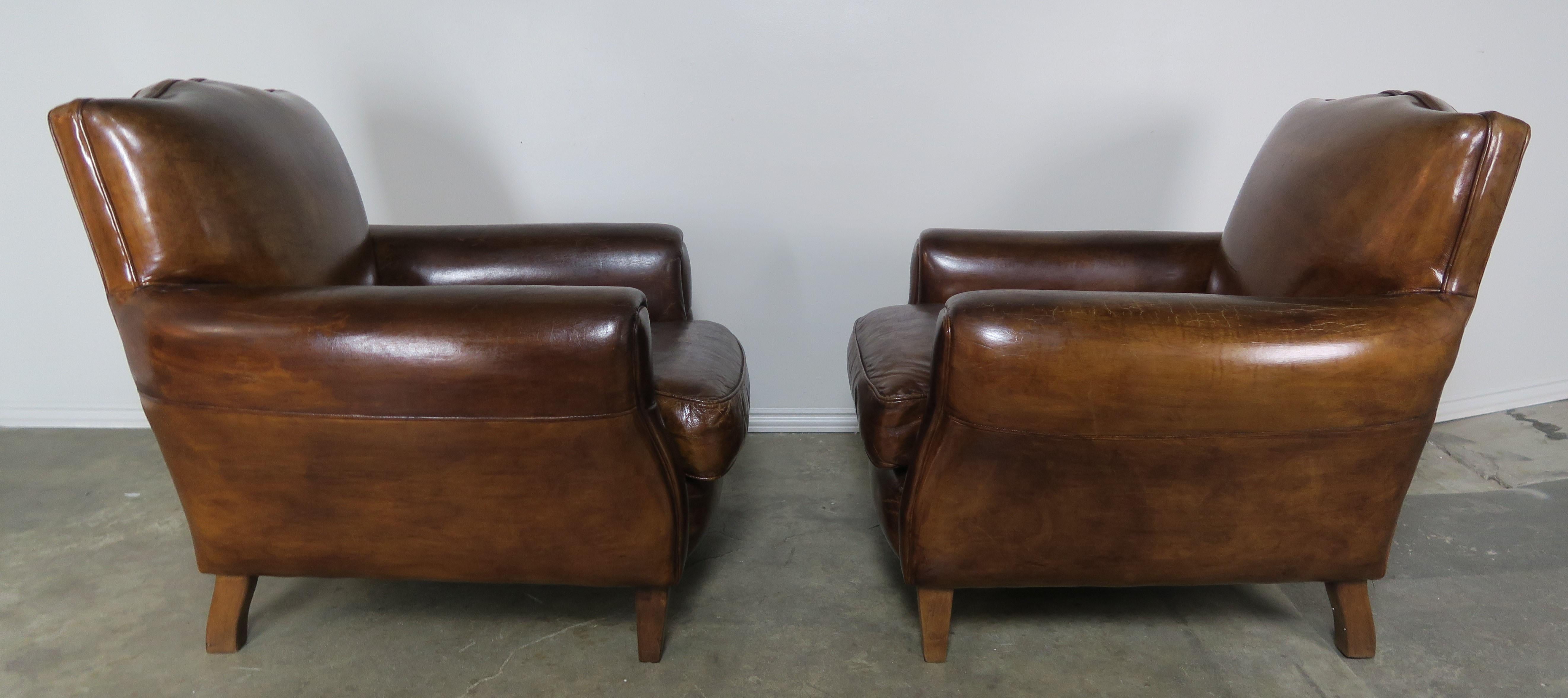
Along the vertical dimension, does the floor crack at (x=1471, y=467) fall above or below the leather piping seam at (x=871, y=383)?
below

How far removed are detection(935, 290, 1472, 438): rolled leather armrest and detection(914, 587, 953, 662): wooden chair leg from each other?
13.4 inches

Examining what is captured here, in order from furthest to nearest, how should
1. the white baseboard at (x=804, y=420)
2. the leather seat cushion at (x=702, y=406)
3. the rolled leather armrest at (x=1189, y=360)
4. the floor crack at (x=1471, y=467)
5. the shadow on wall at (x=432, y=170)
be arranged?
the white baseboard at (x=804, y=420) < the shadow on wall at (x=432, y=170) < the floor crack at (x=1471, y=467) < the leather seat cushion at (x=702, y=406) < the rolled leather armrest at (x=1189, y=360)

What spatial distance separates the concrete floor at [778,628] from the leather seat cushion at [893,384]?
1.18 ft

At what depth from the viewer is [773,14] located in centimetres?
212

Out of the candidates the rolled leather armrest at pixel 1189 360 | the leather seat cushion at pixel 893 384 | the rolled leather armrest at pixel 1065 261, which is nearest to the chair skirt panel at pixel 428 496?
the leather seat cushion at pixel 893 384

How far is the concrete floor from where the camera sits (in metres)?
1.38

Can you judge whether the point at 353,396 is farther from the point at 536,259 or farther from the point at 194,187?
the point at 536,259

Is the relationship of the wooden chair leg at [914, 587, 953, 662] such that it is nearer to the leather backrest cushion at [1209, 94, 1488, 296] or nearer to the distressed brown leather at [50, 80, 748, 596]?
the distressed brown leather at [50, 80, 748, 596]

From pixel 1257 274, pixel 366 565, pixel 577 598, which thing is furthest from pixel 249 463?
pixel 1257 274

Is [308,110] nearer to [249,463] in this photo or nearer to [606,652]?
[249,463]

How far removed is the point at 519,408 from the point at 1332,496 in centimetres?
120

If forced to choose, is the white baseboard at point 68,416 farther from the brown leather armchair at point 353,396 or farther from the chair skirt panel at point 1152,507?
the chair skirt panel at point 1152,507

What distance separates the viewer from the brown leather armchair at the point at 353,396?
3.86 ft

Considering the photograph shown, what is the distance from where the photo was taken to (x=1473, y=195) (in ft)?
3.94
